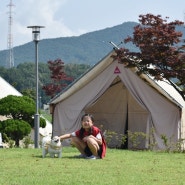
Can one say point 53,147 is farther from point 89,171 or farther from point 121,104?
point 121,104

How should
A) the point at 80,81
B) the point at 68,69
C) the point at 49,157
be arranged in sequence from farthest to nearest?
the point at 68,69 → the point at 80,81 → the point at 49,157

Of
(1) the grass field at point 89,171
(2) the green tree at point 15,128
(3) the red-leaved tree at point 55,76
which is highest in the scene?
(3) the red-leaved tree at point 55,76

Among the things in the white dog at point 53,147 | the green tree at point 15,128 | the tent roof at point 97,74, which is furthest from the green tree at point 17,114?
the white dog at point 53,147

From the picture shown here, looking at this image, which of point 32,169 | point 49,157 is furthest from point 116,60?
point 32,169

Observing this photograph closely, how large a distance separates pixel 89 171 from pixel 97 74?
11662 mm

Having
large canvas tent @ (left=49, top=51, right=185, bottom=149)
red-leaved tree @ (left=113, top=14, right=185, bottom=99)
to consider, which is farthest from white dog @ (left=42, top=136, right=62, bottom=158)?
large canvas tent @ (left=49, top=51, right=185, bottom=149)

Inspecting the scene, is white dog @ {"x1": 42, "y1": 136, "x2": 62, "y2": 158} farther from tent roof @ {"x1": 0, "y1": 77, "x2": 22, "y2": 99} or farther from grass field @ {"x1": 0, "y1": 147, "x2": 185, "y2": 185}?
tent roof @ {"x1": 0, "y1": 77, "x2": 22, "y2": 99}

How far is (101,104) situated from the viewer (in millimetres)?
23094

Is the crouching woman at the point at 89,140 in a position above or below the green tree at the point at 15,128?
below

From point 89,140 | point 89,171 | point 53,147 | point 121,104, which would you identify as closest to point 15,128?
point 121,104

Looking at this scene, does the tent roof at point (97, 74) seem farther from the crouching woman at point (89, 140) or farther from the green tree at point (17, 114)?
the crouching woman at point (89, 140)

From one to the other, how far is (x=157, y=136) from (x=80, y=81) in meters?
3.32

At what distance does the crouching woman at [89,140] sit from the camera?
11266 mm

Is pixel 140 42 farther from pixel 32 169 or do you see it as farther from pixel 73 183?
pixel 73 183
